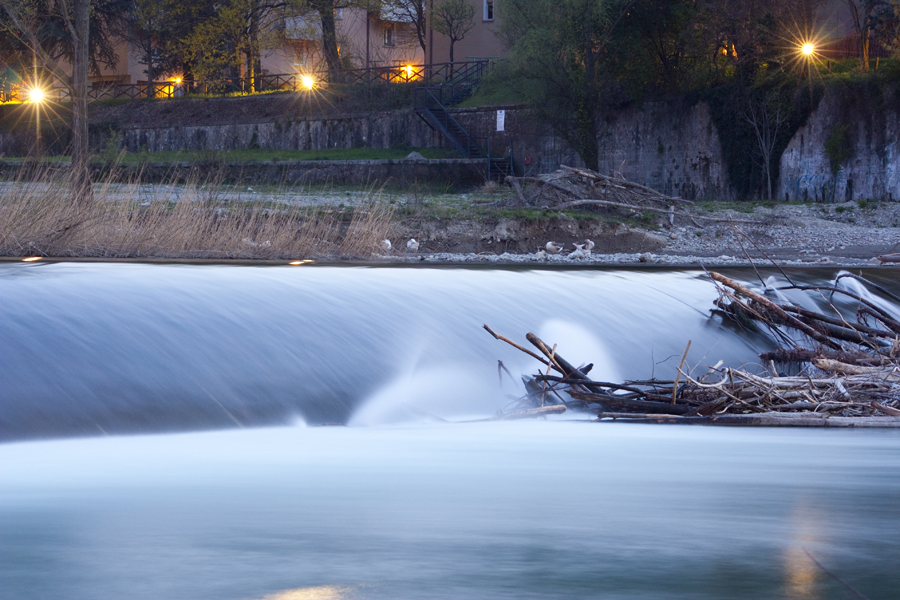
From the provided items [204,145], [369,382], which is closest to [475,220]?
[369,382]

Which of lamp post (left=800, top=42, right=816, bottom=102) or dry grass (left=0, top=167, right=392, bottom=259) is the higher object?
lamp post (left=800, top=42, right=816, bottom=102)

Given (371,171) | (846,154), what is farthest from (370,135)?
(846,154)

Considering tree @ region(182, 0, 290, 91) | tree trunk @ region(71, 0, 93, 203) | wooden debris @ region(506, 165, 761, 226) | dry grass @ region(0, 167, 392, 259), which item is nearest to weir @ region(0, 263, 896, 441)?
dry grass @ region(0, 167, 392, 259)

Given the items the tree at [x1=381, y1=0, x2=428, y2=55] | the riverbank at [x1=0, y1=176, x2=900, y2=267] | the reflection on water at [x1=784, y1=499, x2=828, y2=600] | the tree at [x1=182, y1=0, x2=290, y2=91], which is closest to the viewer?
the reflection on water at [x1=784, y1=499, x2=828, y2=600]

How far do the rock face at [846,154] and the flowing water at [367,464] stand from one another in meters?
18.0

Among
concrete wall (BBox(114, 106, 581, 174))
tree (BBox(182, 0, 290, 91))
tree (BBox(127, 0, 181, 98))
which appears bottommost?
concrete wall (BBox(114, 106, 581, 174))

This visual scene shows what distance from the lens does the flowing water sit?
10.2 ft

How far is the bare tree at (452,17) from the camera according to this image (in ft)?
132

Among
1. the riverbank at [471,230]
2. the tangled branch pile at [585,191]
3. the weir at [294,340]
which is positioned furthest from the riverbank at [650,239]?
the weir at [294,340]

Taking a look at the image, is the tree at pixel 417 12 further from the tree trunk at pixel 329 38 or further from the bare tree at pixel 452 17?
the tree trunk at pixel 329 38

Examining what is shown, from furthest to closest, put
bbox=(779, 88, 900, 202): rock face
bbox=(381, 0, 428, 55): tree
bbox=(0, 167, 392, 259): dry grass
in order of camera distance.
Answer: bbox=(381, 0, 428, 55): tree
bbox=(779, 88, 900, 202): rock face
bbox=(0, 167, 392, 259): dry grass

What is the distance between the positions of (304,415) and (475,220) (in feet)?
41.3

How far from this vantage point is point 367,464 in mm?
4535

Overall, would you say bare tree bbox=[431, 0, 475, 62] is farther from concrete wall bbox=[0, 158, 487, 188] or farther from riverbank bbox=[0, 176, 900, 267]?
riverbank bbox=[0, 176, 900, 267]
